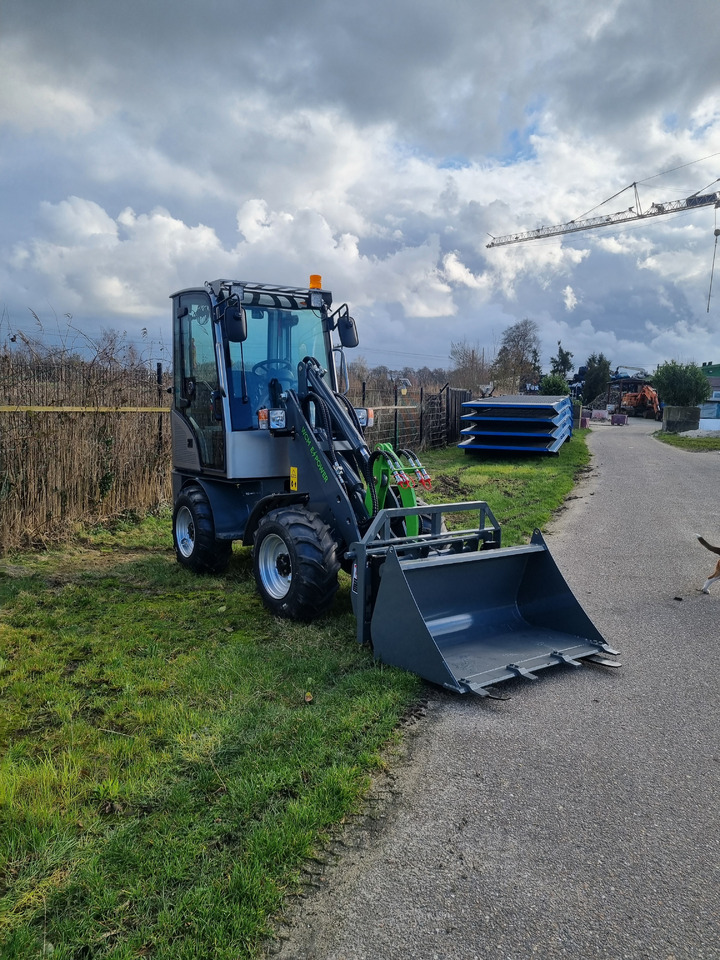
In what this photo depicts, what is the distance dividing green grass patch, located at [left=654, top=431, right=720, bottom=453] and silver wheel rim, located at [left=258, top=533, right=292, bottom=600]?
20.0 m

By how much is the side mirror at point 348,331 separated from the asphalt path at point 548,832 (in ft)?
12.4

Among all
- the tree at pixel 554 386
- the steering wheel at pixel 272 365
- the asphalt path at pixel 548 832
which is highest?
the tree at pixel 554 386

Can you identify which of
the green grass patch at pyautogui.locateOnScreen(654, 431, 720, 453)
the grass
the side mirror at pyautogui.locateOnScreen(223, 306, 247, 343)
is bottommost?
the grass

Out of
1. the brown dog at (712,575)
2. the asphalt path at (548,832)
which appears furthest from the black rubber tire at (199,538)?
the brown dog at (712,575)

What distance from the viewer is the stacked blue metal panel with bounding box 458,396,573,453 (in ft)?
61.6

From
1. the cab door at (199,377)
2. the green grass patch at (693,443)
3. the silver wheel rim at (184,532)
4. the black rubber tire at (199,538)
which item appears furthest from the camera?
the green grass patch at (693,443)

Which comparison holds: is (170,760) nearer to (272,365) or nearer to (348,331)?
(272,365)

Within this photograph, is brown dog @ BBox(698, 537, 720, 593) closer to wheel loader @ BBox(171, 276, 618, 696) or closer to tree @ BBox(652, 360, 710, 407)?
wheel loader @ BBox(171, 276, 618, 696)

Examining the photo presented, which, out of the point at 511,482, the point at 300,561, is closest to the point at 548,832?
the point at 300,561

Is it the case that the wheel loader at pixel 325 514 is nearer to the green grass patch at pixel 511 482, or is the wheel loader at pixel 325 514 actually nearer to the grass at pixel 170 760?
the grass at pixel 170 760

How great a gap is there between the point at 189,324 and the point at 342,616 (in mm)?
3553

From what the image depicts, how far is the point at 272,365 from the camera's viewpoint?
6793 mm

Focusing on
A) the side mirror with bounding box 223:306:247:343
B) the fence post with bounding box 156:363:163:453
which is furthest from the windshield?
the fence post with bounding box 156:363:163:453

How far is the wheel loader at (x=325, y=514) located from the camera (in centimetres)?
480
